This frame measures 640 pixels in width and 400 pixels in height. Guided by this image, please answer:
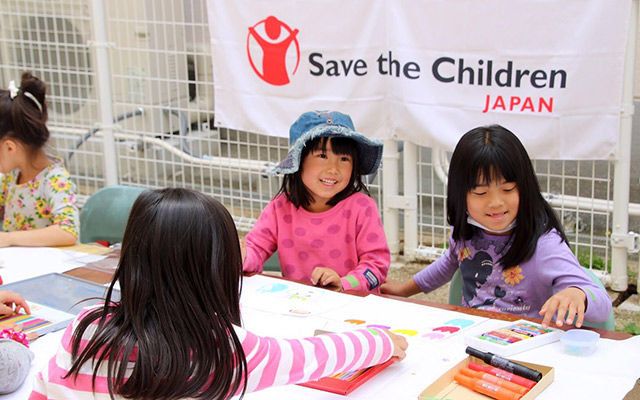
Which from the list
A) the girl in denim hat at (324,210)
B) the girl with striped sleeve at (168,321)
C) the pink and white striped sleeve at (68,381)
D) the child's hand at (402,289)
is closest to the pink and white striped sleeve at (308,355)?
the girl with striped sleeve at (168,321)

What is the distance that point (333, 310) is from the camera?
2104 millimetres

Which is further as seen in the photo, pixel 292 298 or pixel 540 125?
pixel 540 125

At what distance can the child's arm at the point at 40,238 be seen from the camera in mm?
2781

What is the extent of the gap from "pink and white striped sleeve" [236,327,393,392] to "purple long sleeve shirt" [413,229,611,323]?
61 centimetres

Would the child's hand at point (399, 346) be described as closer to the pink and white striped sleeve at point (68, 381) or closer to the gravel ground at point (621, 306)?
the pink and white striped sleeve at point (68, 381)

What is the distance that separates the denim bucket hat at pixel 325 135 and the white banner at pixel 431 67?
40.5 inches

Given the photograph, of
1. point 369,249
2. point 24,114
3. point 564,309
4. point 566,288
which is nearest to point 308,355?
point 564,309

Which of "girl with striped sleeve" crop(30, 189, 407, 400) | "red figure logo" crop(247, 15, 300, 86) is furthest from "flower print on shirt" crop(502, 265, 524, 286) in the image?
"red figure logo" crop(247, 15, 300, 86)

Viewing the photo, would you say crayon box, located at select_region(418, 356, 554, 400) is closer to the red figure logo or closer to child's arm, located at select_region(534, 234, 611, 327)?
child's arm, located at select_region(534, 234, 611, 327)

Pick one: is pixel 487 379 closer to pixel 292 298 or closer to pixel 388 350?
pixel 388 350

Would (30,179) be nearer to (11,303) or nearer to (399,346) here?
(11,303)

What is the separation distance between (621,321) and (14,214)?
98.6 inches

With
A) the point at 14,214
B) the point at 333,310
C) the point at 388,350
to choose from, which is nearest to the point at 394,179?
the point at 14,214

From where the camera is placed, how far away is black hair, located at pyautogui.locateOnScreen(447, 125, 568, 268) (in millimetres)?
2166
